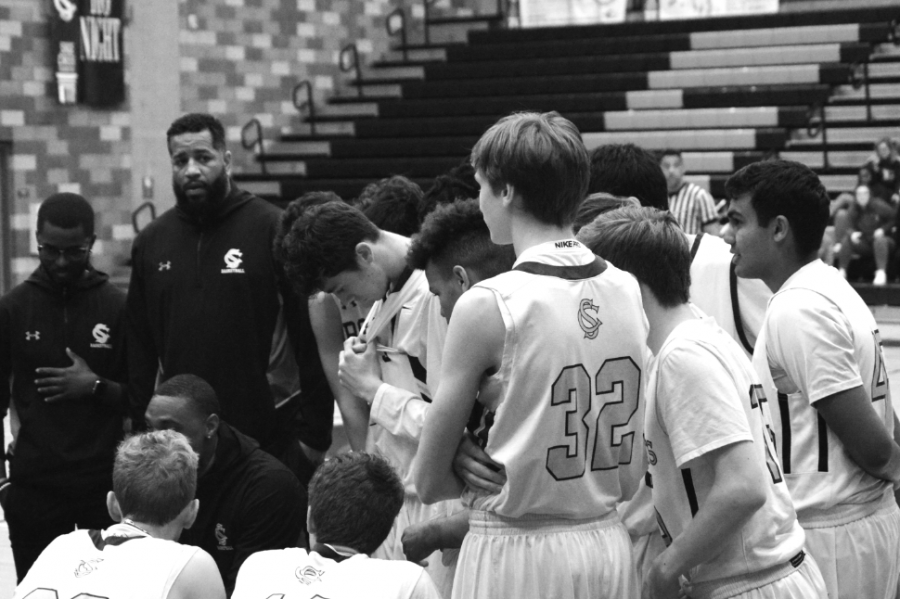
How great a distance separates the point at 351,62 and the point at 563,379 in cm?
1916

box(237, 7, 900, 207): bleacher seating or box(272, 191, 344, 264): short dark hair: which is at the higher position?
box(237, 7, 900, 207): bleacher seating

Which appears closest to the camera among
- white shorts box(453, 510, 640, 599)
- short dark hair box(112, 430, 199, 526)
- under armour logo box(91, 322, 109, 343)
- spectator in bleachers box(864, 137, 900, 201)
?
white shorts box(453, 510, 640, 599)

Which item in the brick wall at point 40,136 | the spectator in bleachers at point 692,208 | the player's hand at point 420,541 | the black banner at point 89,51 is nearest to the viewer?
the player's hand at point 420,541

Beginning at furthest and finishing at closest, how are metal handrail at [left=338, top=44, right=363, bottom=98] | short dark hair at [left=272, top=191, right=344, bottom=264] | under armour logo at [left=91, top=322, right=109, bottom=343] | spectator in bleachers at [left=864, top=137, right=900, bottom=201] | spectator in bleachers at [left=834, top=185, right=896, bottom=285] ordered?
metal handrail at [left=338, top=44, right=363, bottom=98]
spectator in bleachers at [left=864, top=137, right=900, bottom=201]
spectator in bleachers at [left=834, top=185, right=896, bottom=285]
under armour logo at [left=91, top=322, right=109, bottom=343]
short dark hair at [left=272, top=191, right=344, bottom=264]

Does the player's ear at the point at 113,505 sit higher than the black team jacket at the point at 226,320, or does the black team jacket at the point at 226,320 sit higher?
the black team jacket at the point at 226,320

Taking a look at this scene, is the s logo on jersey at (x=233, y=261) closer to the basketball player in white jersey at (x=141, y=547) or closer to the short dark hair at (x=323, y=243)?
the short dark hair at (x=323, y=243)

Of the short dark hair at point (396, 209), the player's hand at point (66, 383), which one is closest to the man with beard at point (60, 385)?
the player's hand at point (66, 383)

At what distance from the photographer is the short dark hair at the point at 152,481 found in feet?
10.5

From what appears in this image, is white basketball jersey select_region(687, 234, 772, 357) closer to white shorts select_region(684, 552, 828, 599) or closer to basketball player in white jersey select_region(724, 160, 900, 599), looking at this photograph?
basketball player in white jersey select_region(724, 160, 900, 599)

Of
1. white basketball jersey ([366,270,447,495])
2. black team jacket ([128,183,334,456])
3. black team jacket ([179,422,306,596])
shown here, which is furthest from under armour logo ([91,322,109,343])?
white basketball jersey ([366,270,447,495])

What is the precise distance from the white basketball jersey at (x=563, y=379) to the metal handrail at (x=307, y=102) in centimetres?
1778

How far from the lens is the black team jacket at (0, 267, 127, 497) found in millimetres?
4660

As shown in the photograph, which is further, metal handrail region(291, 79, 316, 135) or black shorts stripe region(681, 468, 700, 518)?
metal handrail region(291, 79, 316, 135)

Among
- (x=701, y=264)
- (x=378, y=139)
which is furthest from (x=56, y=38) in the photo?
(x=701, y=264)
